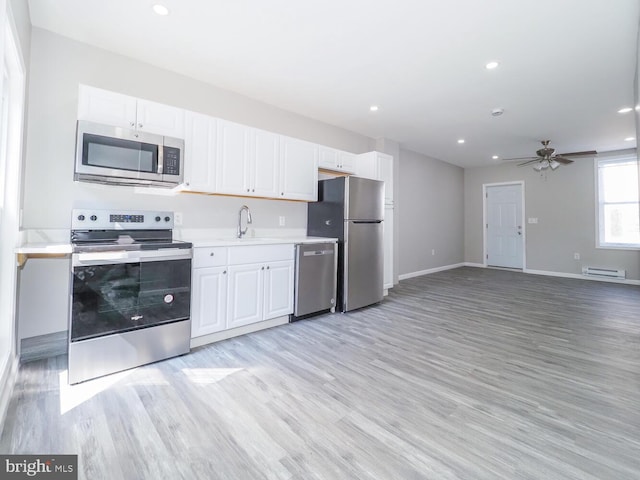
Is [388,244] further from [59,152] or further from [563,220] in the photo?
[563,220]

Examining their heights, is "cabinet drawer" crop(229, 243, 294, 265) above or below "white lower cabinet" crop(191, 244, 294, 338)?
above

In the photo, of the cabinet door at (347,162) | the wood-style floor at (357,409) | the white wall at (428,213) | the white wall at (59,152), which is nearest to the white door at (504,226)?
the white wall at (428,213)

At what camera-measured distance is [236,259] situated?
2789 mm

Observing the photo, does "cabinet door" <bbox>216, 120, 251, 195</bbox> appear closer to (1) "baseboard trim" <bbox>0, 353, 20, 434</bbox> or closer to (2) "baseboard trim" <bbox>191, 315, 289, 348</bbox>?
(2) "baseboard trim" <bbox>191, 315, 289, 348</bbox>

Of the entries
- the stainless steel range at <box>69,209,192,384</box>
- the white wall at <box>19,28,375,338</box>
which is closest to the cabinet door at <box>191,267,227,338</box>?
the stainless steel range at <box>69,209,192,384</box>

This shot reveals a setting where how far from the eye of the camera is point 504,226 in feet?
24.0

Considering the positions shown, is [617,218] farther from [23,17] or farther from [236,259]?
[23,17]

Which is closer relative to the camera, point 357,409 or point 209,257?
point 357,409

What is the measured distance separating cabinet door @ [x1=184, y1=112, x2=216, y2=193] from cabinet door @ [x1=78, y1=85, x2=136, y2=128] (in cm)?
45

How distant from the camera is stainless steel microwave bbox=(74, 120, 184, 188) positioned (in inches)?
87.6

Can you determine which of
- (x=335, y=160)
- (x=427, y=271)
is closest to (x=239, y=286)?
(x=335, y=160)

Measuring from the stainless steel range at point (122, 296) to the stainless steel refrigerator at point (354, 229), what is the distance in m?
1.81

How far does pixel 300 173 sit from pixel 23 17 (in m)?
2.47

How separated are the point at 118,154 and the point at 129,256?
836 mm
